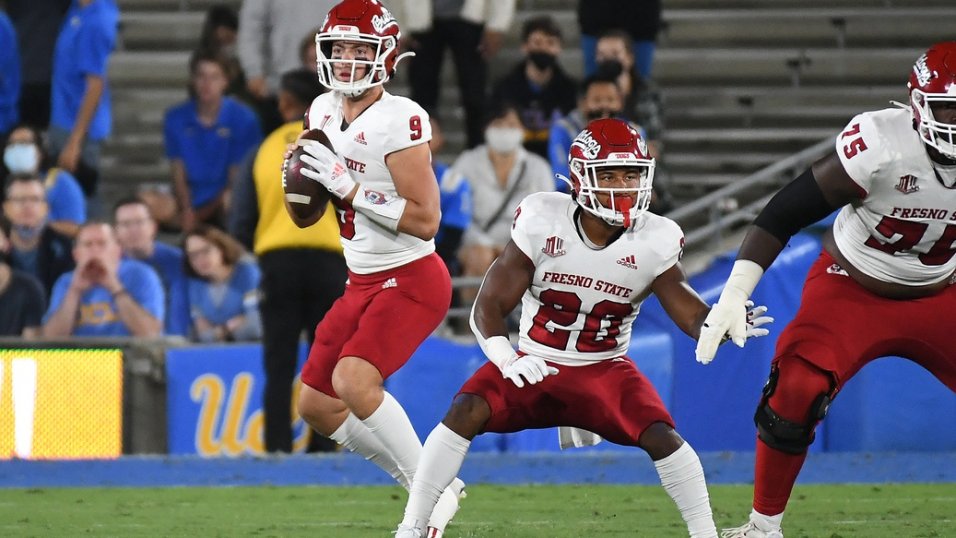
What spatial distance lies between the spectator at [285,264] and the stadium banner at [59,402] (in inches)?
31.9

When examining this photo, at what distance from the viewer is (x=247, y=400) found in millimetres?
8328

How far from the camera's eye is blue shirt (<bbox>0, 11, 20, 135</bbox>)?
392 inches

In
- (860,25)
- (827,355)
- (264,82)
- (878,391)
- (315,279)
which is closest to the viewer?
(827,355)

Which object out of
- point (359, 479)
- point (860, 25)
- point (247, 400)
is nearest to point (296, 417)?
point (247, 400)

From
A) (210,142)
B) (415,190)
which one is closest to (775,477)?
(415,190)

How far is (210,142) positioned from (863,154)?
5783mm

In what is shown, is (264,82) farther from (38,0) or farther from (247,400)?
(247,400)

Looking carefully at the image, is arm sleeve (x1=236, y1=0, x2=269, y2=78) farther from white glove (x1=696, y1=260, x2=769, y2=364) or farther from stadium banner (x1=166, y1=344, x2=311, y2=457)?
white glove (x1=696, y1=260, x2=769, y2=364)

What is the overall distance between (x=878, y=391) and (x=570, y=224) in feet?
11.7

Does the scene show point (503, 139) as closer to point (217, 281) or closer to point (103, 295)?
point (217, 281)

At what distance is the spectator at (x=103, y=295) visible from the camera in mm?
8586

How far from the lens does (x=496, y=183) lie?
9.19 metres

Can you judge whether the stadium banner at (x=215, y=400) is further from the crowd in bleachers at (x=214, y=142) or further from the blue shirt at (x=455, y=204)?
the blue shirt at (x=455, y=204)

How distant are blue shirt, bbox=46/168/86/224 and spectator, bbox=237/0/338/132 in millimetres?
1200
